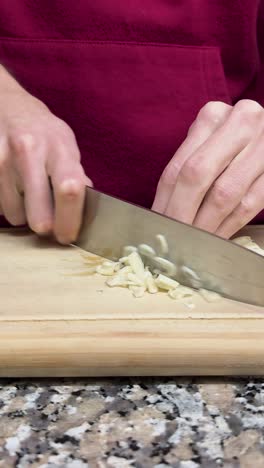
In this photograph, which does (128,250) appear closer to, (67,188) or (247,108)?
(67,188)

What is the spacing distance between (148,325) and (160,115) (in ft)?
1.61

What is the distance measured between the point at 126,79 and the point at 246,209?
34cm

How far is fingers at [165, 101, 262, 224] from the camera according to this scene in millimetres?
989

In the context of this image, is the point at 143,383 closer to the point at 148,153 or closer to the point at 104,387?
the point at 104,387

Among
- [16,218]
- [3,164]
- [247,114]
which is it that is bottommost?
[16,218]

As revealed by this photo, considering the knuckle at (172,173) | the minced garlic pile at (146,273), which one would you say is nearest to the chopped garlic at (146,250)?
the minced garlic pile at (146,273)

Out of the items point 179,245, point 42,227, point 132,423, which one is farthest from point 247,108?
point 132,423

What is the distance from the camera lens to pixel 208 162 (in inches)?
38.9

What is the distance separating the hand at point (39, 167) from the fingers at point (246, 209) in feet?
0.69

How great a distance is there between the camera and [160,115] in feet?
4.05

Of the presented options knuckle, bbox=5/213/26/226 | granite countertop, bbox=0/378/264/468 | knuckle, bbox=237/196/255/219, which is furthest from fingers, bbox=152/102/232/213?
granite countertop, bbox=0/378/264/468

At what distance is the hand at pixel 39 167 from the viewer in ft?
3.32

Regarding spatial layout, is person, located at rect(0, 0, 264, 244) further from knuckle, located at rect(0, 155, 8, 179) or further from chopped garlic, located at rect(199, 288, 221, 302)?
chopped garlic, located at rect(199, 288, 221, 302)

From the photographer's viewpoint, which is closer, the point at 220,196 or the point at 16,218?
the point at 220,196
